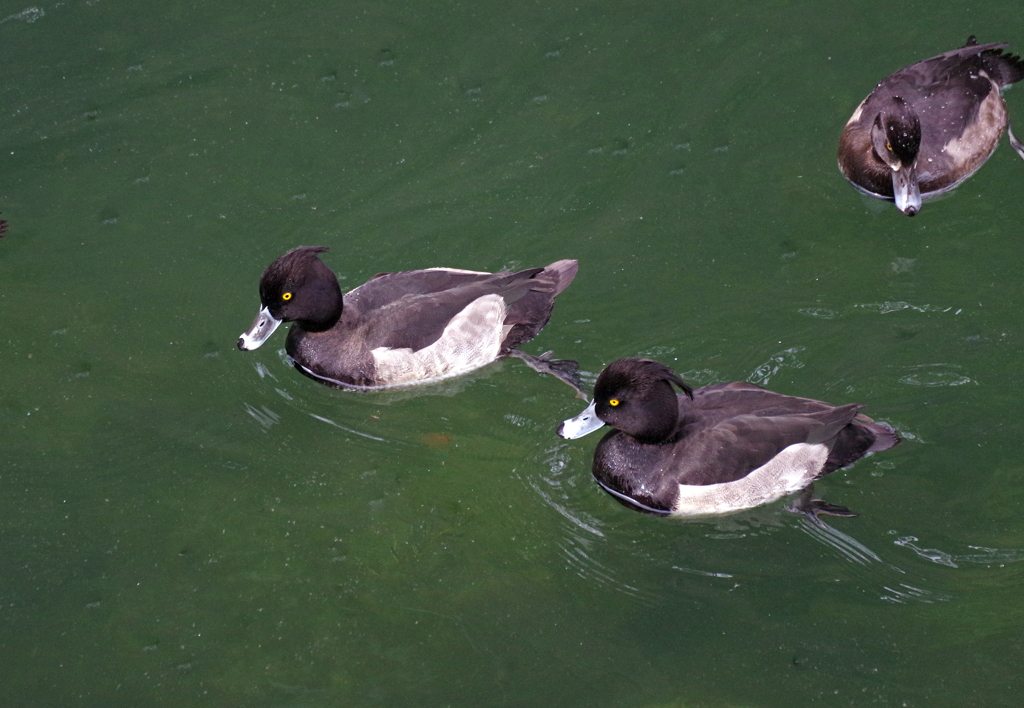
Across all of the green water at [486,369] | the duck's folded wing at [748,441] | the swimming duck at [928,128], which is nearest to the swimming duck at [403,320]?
the green water at [486,369]

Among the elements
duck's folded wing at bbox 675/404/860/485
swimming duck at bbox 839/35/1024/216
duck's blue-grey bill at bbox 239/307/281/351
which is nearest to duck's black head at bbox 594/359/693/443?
duck's folded wing at bbox 675/404/860/485

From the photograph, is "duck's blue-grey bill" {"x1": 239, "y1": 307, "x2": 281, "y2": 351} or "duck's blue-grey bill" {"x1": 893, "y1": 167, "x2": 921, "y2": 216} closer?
"duck's blue-grey bill" {"x1": 239, "y1": 307, "x2": 281, "y2": 351}

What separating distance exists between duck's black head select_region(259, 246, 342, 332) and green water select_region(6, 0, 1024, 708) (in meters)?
0.53

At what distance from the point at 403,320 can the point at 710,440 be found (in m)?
2.00

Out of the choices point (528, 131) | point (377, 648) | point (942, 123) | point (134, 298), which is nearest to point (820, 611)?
point (377, 648)

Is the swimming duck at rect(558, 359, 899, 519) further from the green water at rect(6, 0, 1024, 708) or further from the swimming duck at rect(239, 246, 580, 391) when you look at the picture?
the swimming duck at rect(239, 246, 580, 391)

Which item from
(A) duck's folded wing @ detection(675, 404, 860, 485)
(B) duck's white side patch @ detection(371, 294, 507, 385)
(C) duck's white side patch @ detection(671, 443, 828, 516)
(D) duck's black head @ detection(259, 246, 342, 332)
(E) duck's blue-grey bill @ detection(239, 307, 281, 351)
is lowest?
(C) duck's white side patch @ detection(671, 443, 828, 516)

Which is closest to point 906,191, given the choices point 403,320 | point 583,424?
point 583,424

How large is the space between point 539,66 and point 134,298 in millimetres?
3439

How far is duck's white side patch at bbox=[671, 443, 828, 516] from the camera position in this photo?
6.09m

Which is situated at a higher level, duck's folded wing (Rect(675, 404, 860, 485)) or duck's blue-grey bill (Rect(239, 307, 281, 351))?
duck's blue-grey bill (Rect(239, 307, 281, 351))

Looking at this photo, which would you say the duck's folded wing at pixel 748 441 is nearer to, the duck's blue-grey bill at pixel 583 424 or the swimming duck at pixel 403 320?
the duck's blue-grey bill at pixel 583 424

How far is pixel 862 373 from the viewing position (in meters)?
6.80

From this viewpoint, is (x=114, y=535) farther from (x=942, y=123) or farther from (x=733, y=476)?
(x=942, y=123)
